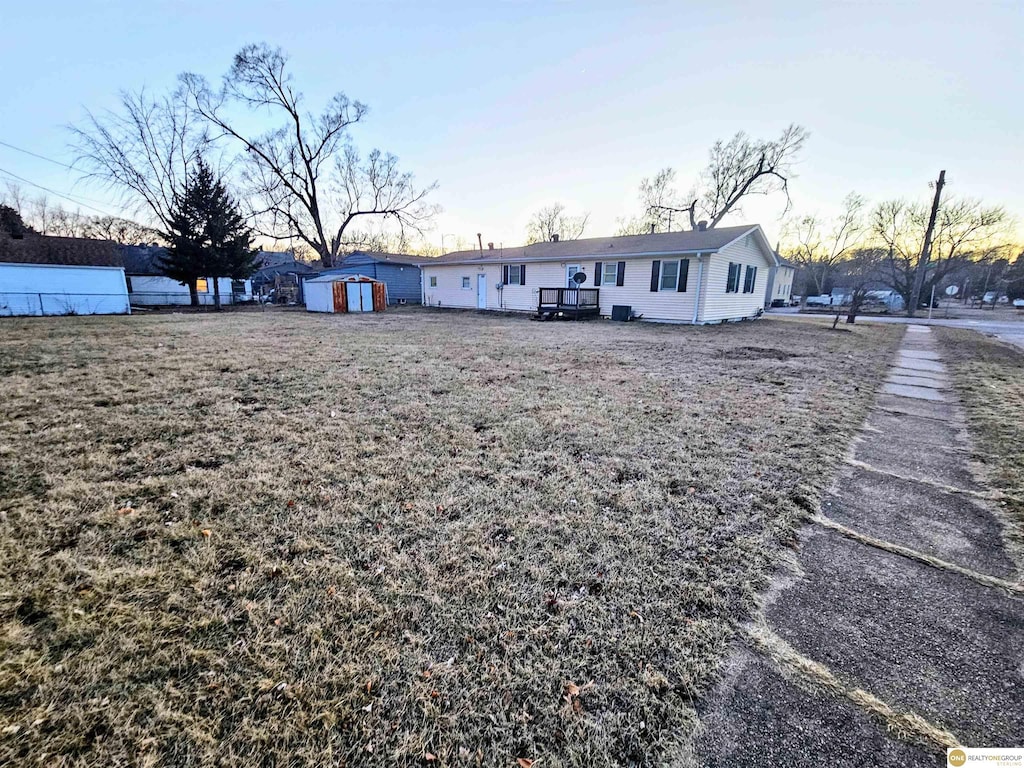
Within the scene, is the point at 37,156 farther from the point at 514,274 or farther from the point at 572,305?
the point at 572,305

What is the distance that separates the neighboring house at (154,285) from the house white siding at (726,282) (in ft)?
91.5

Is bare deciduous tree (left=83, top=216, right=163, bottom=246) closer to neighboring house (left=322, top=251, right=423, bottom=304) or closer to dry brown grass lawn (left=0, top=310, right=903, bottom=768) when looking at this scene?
neighboring house (left=322, top=251, right=423, bottom=304)

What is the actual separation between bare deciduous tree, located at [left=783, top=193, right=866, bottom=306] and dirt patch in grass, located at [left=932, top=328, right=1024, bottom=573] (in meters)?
35.6

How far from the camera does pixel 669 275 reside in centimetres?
1559

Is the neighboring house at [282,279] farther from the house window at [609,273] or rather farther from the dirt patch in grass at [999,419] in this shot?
the dirt patch in grass at [999,419]

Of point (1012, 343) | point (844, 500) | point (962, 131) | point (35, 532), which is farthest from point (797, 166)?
point (35, 532)

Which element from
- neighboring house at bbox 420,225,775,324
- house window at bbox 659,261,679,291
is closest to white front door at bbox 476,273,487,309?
neighboring house at bbox 420,225,775,324

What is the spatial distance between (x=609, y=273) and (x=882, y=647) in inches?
660

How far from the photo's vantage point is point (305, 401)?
4.95 m

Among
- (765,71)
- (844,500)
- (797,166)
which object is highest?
(797,166)

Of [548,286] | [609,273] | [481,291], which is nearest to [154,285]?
[481,291]

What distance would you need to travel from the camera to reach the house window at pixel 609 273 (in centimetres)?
Answer: 1697

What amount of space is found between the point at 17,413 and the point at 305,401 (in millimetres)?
2765

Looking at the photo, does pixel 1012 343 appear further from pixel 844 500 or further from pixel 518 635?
pixel 518 635
